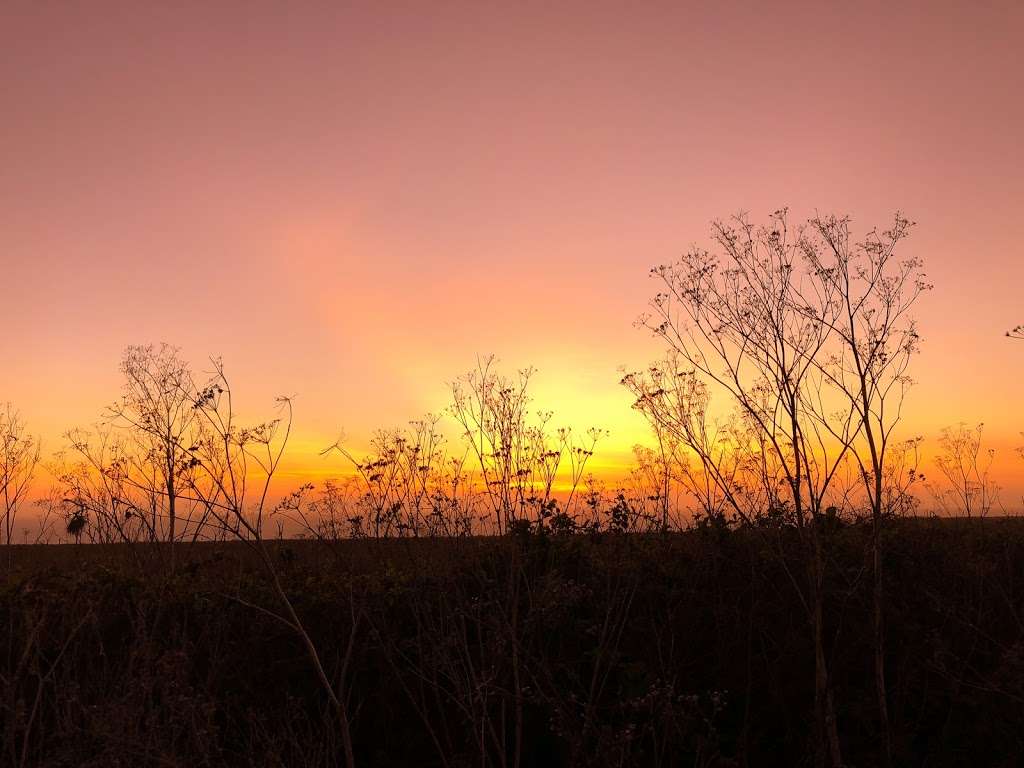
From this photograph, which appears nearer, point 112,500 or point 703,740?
point 703,740

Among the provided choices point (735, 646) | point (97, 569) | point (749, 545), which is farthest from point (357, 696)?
point (749, 545)

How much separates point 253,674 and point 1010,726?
875cm

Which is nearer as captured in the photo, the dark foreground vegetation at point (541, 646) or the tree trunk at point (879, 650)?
the tree trunk at point (879, 650)

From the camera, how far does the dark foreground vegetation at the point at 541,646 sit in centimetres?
790

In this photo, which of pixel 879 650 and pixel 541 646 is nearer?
pixel 879 650

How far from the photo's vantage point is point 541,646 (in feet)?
28.9

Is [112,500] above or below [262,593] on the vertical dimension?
above

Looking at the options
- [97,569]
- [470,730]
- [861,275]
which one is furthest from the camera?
[97,569]

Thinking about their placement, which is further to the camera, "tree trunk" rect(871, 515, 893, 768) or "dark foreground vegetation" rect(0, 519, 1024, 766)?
"dark foreground vegetation" rect(0, 519, 1024, 766)

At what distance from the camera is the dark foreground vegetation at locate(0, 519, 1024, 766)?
25.9 feet

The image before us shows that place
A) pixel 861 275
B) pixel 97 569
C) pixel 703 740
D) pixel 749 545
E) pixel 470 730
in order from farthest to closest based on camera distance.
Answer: pixel 749 545 → pixel 97 569 → pixel 861 275 → pixel 470 730 → pixel 703 740

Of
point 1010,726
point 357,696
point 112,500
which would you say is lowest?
point 1010,726

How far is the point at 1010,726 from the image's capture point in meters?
8.54

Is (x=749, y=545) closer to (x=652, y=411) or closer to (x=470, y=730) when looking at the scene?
(x=652, y=411)
